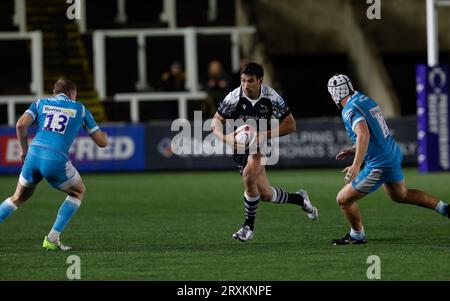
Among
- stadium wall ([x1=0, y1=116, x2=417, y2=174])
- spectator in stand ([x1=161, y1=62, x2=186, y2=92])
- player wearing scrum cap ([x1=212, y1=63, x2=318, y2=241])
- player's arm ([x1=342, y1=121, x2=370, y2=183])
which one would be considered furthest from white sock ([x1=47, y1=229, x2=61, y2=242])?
spectator in stand ([x1=161, y1=62, x2=186, y2=92])

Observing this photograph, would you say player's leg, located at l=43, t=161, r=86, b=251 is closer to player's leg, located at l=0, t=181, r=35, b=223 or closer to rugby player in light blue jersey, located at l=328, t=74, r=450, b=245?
player's leg, located at l=0, t=181, r=35, b=223

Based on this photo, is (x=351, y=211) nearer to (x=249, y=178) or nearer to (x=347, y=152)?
(x=347, y=152)

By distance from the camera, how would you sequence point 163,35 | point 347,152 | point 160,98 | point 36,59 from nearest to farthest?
1. point 347,152
2. point 160,98
3. point 36,59
4. point 163,35

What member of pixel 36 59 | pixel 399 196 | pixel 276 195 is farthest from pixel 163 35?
pixel 399 196

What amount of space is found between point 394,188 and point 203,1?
2278 centimetres

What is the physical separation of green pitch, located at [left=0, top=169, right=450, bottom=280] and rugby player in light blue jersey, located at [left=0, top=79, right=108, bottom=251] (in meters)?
0.48

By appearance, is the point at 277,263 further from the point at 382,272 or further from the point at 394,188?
the point at 394,188

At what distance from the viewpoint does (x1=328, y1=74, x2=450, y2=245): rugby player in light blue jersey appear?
1124cm

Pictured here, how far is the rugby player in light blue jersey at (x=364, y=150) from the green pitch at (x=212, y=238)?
46 centimetres

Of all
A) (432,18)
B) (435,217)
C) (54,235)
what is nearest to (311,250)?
(54,235)

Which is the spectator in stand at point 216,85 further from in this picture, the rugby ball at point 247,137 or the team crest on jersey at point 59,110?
the team crest on jersey at point 59,110

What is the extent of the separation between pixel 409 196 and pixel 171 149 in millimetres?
14249

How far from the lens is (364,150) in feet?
36.4

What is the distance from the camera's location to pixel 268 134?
12.1 meters
